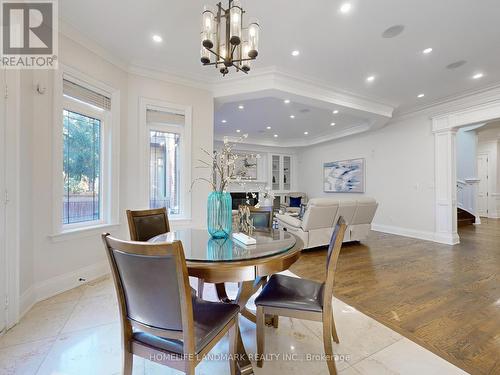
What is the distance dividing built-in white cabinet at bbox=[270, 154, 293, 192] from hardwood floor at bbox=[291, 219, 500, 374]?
4.73m

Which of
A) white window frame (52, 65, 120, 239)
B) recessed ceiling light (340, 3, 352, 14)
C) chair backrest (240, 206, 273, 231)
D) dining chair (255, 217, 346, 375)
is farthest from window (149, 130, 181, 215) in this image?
recessed ceiling light (340, 3, 352, 14)

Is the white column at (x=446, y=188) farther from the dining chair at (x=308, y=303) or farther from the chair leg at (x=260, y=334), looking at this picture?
the chair leg at (x=260, y=334)

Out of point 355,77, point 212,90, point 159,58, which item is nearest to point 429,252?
point 355,77

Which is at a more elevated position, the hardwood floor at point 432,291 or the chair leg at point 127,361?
the chair leg at point 127,361

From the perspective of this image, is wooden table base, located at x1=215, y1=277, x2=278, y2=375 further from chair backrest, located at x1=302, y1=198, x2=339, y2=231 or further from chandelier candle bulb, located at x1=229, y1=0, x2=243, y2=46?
chair backrest, located at x1=302, y1=198, x2=339, y2=231

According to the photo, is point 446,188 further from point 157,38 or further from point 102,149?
point 102,149

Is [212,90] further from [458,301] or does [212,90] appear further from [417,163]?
[417,163]

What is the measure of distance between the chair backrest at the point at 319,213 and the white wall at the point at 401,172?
266cm

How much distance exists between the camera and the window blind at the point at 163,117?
350cm

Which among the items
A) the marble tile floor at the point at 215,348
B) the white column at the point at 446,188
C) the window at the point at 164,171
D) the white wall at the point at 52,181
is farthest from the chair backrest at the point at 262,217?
the white column at the point at 446,188

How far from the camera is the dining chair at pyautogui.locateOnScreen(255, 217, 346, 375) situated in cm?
137

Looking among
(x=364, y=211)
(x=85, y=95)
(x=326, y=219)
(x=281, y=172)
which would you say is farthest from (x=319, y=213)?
(x=281, y=172)

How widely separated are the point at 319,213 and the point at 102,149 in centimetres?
341

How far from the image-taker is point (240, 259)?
1.31 m
